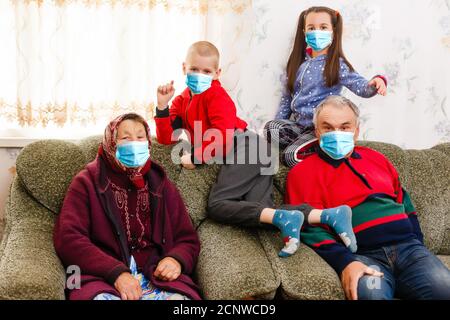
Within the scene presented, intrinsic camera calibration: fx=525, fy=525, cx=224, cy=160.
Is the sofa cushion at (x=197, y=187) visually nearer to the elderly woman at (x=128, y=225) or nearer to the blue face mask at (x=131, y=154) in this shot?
the elderly woman at (x=128, y=225)

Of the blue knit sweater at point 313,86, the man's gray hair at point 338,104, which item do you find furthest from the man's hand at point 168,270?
the blue knit sweater at point 313,86

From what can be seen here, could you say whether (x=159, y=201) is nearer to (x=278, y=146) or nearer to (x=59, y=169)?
(x=59, y=169)

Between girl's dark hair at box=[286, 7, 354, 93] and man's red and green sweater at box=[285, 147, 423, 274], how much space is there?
38 centimetres

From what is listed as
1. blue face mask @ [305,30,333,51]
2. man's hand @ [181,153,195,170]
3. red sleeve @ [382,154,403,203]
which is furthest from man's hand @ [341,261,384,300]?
blue face mask @ [305,30,333,51]

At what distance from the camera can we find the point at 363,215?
1.80 meters

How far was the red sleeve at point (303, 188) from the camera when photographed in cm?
182

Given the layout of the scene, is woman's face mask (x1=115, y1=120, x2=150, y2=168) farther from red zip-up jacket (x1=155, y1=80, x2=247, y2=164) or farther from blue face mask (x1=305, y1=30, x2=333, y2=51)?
blue face mask (x1=305, y1=30, x2=333, y2=51)

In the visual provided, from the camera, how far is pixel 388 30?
239 cm

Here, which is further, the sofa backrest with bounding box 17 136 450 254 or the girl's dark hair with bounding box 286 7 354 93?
the girl's dark hair with bounding box 286 7 354 93

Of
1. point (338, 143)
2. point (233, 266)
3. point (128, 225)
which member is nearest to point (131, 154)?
point (128, 225)

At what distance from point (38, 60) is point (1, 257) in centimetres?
90

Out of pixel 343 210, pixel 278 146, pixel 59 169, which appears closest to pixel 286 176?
pixel 278 146

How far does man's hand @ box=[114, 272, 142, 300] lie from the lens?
147 centimetres

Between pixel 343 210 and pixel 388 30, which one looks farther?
pixel 388 30
